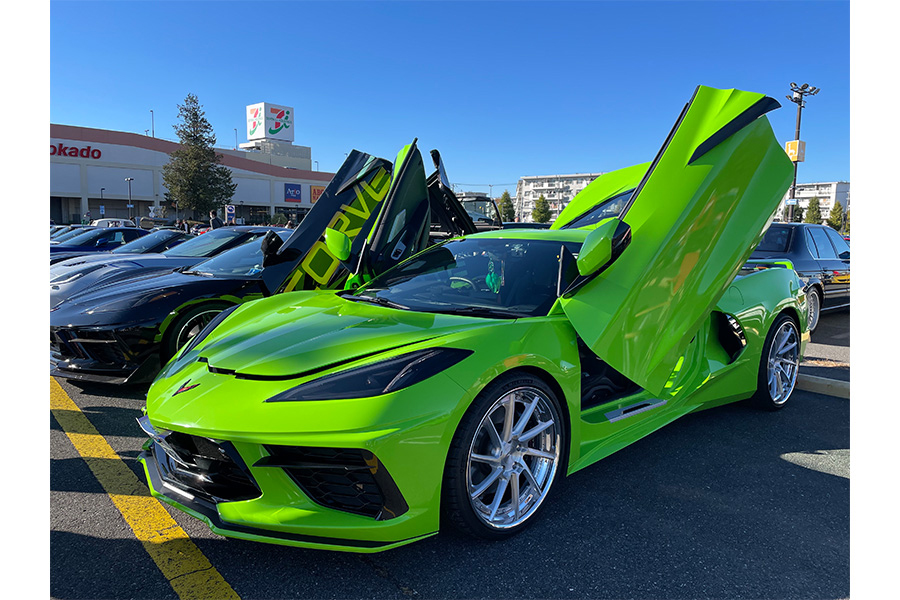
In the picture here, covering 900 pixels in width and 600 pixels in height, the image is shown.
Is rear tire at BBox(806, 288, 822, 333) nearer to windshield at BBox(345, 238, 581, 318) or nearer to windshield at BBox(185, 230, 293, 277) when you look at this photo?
windshield at BBox(345, 238, 581, 318)

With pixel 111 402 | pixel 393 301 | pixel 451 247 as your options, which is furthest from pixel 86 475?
pixel 451 247

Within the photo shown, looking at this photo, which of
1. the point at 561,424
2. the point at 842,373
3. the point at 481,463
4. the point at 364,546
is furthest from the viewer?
the point at 842,373

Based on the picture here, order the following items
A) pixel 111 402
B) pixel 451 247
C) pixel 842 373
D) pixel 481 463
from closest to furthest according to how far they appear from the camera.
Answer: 1. pixel 481 463
2. pixel 451 247
3. pixel 111 402
4. pixel 842 373

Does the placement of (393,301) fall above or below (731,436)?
above

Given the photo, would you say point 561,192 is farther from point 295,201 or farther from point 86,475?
point 86,475

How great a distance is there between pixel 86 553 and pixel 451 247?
2.47 metres

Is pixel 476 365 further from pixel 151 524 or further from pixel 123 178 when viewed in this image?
pixel 123 178

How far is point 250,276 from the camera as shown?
5.35 m

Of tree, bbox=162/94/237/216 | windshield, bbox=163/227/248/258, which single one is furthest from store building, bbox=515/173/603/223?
windshield, bbox=163/227/248/258

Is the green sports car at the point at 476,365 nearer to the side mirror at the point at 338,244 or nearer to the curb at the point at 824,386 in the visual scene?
the side mirror at the point at 338,244

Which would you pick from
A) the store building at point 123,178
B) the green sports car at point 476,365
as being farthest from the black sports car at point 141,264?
the store building at point 123,178

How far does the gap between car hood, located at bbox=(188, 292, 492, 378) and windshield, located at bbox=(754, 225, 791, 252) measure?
6.66 m

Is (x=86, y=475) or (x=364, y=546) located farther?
(x=86, y=475)

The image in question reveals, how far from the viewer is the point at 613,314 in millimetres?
2900
